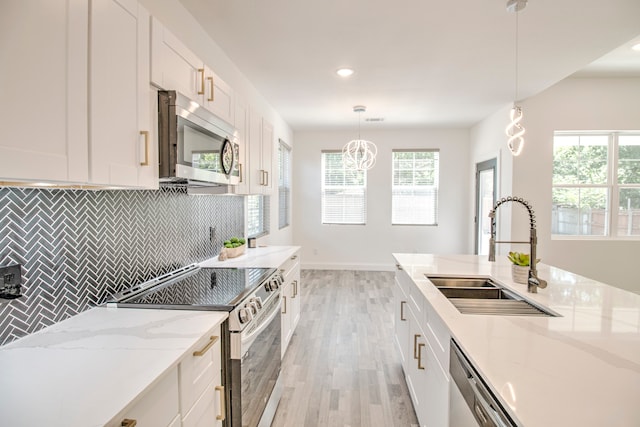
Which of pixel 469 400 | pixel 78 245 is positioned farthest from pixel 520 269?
pixel 78 245

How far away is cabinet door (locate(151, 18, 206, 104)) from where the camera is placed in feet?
4.84

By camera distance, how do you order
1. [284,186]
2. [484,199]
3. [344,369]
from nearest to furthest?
[344,369] < [484,199] < [284,186]

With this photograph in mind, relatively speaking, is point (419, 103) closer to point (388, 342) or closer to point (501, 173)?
point (501, 173)

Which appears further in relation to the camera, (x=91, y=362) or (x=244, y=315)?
(x=244, y=315)

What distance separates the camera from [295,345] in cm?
319

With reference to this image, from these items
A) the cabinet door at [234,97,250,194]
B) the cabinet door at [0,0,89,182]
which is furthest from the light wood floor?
the cabinet door at [0,0,89,182]

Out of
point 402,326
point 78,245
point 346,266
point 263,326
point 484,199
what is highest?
point 484,199

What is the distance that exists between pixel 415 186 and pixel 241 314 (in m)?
5.42

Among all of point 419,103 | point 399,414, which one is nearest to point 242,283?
point 399,414

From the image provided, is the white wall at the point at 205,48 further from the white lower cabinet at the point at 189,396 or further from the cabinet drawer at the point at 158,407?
the cabinet drawer at the point at 158,407

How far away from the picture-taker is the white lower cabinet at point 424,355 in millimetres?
1458

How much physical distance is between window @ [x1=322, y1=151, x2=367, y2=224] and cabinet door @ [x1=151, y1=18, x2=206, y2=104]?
4.77 metres

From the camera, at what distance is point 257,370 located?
1.82 meters

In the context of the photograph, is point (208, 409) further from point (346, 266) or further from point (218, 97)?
point (346, 266)
